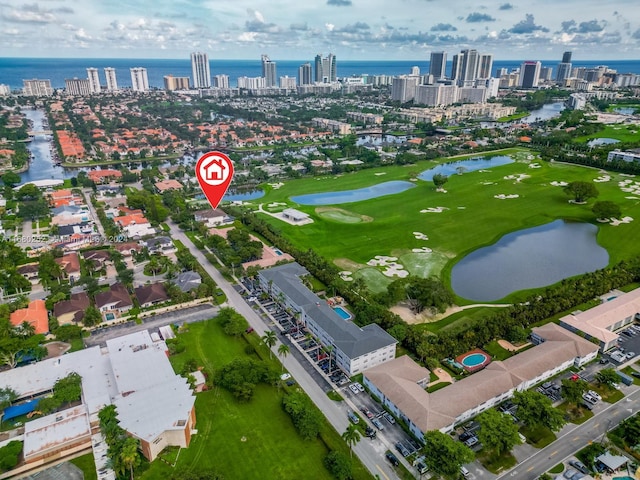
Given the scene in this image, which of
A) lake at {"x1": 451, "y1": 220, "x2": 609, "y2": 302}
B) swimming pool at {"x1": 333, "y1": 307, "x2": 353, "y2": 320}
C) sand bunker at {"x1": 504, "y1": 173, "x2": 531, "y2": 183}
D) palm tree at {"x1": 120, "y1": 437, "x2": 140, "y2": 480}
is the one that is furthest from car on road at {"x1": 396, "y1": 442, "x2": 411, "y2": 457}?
sand bunker at {"x1": 504, "y1": 173, "x2": 531, "y2": 183}

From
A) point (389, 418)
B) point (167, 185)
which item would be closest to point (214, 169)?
point (389, 418)

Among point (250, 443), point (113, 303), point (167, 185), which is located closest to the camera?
point (250, 443)

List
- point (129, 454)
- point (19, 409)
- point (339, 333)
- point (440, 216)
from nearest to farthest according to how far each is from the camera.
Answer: point (129, 454) < point (19, 409) < point (339, 333) < point (440, 216)

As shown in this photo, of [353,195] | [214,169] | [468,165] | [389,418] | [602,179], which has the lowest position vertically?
[389,418]

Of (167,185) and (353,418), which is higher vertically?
(167,185)

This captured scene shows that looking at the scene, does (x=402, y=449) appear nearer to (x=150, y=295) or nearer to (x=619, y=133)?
(x=150, y=295)

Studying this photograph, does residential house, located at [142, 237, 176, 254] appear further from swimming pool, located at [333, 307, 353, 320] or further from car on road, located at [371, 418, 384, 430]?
car on road, located at [371, 418, 384, 430]

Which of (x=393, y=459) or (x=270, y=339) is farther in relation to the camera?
(x=270, y=339)
